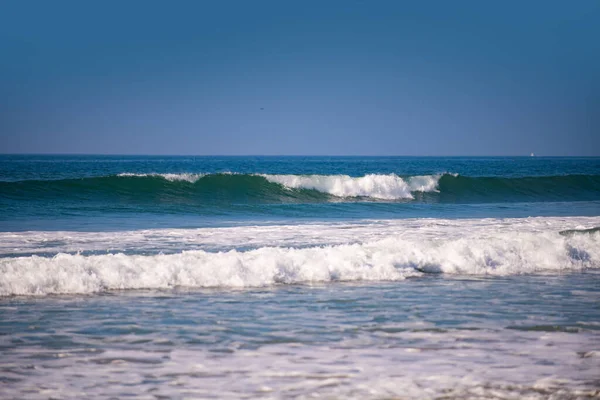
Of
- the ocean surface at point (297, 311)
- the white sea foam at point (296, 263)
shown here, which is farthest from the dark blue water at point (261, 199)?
the white sea foam at point (296, 263)

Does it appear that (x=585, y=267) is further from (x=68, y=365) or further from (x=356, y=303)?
(x=68, y=365)

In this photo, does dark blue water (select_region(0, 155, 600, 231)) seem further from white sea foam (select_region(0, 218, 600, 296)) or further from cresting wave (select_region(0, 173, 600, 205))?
white sea foam (select_region(0, 218, 600, 296))

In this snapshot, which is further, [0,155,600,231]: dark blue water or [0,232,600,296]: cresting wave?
[0,155,600,231]: dark blue water

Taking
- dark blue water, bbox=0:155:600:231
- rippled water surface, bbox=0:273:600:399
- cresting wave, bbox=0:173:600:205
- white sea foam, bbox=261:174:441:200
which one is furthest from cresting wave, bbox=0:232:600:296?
white sea foam, bbox=261:174:441:200

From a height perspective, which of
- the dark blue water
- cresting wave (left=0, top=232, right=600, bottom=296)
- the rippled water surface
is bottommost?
the rippled water surface

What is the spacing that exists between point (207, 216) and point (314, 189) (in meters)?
11.0

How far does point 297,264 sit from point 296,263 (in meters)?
0.03

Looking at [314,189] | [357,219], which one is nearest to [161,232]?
[357,219]

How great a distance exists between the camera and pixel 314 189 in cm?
3053

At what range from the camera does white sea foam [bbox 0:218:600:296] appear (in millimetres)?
9031

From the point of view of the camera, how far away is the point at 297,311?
764cm

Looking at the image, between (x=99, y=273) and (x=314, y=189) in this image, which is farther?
(x=314, y=189)

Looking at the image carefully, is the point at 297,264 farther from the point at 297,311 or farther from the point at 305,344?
the point at 305,344

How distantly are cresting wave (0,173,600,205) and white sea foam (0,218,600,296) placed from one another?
1305 centimetres
